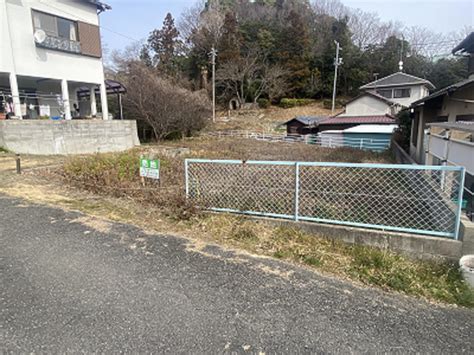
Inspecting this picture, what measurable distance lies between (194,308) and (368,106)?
2750 cm

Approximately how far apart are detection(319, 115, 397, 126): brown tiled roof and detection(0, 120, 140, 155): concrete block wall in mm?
18156

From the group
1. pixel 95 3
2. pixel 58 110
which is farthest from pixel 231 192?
pixel 95 3

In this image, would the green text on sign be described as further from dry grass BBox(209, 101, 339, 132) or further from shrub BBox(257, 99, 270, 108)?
shrub BBox(257, 99, 270, 108)

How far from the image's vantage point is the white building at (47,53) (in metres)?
10.8

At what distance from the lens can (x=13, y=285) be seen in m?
2.21

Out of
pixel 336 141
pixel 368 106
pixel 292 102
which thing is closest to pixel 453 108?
pixel 336 141

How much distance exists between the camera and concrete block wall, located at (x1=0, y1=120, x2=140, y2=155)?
9.70m

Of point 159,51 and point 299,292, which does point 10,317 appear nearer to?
point 299,292

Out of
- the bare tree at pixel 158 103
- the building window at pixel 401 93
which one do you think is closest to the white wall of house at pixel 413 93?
the building window at pixel 401 93

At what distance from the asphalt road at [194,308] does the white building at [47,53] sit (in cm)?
1190

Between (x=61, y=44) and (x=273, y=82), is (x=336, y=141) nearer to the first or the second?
(x=273, y=82)

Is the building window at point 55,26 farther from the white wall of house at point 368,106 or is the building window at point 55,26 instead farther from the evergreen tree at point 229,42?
the evergreen tree at point 229,42

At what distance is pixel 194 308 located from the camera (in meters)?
1.96

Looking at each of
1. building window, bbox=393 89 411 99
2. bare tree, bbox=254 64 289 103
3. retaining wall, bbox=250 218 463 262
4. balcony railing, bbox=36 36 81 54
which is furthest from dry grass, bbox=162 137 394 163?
bare tree, bbox=254 64 289 103
